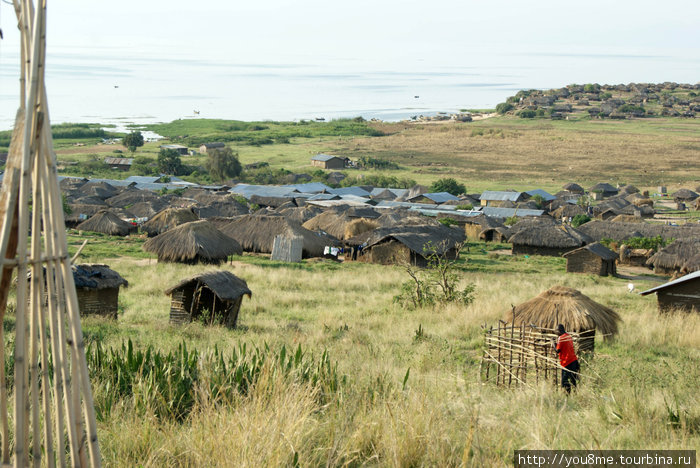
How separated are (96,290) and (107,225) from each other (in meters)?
24.0

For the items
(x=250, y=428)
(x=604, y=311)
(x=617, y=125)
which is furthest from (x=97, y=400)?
(x=617, y=125)

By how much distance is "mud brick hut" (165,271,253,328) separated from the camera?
37.8 ft

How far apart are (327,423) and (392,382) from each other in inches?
51.7

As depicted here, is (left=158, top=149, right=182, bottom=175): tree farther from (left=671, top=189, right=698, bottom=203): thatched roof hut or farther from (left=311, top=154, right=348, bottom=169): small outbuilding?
(left=671, top=189, right=698, bottom=203): thatched roof hut

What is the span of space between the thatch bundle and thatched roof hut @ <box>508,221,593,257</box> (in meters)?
7.01

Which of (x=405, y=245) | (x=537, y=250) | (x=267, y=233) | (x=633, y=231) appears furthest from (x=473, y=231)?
(x=267, y=233)

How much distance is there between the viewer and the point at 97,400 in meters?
4.79

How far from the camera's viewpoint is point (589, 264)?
90.8 ft

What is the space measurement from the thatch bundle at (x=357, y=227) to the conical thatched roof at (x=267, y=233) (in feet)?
8.55

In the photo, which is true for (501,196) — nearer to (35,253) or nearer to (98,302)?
(98,302)

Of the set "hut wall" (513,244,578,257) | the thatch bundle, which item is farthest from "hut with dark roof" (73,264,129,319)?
"hut wall" (513,244,578,257)

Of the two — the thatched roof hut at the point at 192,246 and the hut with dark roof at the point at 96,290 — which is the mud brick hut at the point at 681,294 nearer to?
the hut with dark roof at the point at 96,290

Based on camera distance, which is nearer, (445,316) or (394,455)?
(394,455)

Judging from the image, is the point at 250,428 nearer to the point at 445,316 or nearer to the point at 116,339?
the point at 116,339
